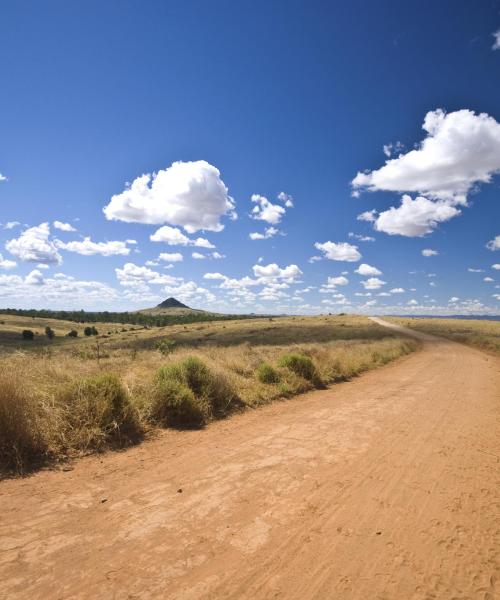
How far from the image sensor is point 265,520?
4.11m

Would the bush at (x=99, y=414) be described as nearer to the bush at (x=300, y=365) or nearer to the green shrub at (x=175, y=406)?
the green shrub at (x=175, y=406)

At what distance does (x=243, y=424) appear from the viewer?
800 cm

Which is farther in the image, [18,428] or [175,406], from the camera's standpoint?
[175,406]

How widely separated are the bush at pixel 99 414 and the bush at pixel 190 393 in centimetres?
82

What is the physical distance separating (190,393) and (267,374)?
380cm

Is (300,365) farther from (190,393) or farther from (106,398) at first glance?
(106,398)

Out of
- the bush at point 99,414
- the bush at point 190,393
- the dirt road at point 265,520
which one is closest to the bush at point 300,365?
the bush at point 190,393

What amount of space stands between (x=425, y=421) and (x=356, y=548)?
5190 mm

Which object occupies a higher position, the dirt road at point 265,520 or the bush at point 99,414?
the bush at point 99,414

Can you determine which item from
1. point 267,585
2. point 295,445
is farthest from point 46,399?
point 267,585

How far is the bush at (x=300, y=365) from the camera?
41.3 feet

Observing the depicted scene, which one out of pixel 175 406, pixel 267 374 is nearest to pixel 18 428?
pixel 175 406

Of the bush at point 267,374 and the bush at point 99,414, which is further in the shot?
the bush at point 267,374

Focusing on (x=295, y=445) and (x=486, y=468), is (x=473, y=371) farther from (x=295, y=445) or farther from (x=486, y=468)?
(x=295, y=445)
